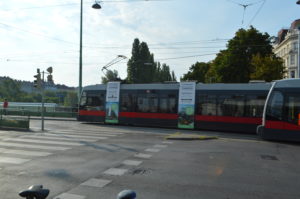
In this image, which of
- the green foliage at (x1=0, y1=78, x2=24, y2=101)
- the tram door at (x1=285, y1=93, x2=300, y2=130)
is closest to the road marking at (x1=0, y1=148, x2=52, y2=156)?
the tram door at (x1=285, y1=93, x2=300, y2=130)

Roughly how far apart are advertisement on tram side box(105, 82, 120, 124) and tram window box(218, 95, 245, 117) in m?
7.30

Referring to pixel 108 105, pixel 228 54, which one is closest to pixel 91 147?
pixel 108 105

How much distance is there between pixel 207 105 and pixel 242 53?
20.0m

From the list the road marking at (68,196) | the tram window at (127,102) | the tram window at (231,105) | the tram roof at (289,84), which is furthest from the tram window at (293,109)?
the road marking at (68,196)

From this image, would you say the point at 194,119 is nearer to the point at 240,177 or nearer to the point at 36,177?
the point at 240,177

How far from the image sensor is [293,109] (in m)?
12.6

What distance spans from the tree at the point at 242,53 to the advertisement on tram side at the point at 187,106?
18409mm

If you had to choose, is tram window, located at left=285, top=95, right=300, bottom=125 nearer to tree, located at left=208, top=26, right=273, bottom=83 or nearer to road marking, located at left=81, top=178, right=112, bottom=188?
road marking, located at left=81, top=178, right=112, bottom=188

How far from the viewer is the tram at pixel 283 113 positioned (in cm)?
1242

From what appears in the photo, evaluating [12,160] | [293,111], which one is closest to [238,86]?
[293,111]

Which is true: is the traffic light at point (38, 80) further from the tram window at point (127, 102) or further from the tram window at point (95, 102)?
the tram window at point (127, 102)

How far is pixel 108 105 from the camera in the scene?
795 inches

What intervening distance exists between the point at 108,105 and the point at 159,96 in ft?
13.1

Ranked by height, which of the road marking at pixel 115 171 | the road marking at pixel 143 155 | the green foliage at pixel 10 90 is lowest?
the road marking at pixel 115 171
